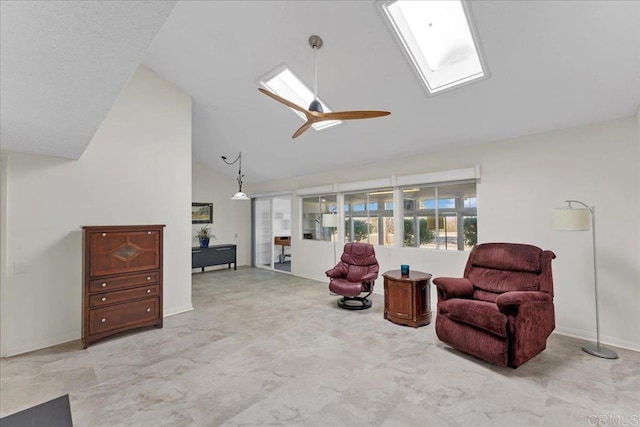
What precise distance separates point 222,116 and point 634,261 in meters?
5.99

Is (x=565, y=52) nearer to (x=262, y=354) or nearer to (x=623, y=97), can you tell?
(x=623, y=97)

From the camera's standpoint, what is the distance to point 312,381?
8.02 feet

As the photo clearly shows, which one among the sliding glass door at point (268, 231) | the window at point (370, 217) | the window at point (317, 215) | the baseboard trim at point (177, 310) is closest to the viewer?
the baseboard trim at point (177, 310)

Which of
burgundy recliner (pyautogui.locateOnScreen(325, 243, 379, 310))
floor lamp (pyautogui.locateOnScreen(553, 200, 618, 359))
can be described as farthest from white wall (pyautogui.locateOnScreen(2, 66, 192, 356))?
floor lamp (pyautogui.locateOnScreen(553, 200, 618, 359))

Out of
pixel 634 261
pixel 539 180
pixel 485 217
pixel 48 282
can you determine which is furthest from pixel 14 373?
pixel 634 261

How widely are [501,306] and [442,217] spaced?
7.11 feet

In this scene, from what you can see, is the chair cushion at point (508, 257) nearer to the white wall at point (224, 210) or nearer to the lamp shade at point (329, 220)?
the lamp shade at point (329, 220)

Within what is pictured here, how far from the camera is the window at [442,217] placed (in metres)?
4.32

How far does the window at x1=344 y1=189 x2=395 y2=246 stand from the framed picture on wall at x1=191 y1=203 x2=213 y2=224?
3.95 m

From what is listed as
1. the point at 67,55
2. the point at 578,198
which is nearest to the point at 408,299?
the point at 578,198

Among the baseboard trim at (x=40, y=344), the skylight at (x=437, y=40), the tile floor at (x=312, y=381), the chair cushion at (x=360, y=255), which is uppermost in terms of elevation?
the skylight at (x=437, y=40)

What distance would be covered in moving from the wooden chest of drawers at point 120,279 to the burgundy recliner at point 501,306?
3.61 metres

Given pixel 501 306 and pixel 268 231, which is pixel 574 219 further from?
pixel 268 231

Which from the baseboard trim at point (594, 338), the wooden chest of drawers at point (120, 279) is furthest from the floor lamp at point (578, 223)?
the wooden chest of drawers at point (120, 279)
